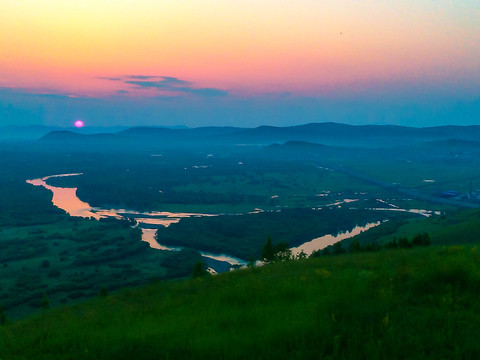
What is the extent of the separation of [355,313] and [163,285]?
8569mm

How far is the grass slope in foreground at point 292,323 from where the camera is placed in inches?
325

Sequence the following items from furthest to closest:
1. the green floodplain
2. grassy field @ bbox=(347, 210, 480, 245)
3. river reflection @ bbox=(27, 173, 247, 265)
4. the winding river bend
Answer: river reflection @ bbox=(27, 173, 247, 265) < the winding river bend < grassy field @ bbox=(347, 210, 480, 245) < the green floodplain

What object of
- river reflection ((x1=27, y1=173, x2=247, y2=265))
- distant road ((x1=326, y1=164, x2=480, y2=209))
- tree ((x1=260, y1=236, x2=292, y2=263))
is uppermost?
tree ((x1=260, y1=236, x2=292, y2=263))

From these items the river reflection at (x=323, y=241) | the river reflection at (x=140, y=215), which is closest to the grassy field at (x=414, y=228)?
the river reflection at (x=323, y=241)

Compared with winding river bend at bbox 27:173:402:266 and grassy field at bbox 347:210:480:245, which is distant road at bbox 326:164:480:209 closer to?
grassy field at bbox 347:210:480:245

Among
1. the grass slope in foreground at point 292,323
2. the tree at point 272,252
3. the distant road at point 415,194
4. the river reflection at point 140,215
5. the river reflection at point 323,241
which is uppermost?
the grass slope in foreground at point 292,323

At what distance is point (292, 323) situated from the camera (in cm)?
928

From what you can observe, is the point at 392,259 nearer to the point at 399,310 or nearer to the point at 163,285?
the point at 399,310

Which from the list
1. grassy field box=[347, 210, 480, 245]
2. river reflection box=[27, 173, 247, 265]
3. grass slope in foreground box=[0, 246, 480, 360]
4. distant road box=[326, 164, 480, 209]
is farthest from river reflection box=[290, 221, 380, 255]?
grass slope in foreground box=[0, 246, 480, 360]

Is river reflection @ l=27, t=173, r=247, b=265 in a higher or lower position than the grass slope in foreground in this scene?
lower

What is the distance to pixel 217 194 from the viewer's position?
143250 millimetres

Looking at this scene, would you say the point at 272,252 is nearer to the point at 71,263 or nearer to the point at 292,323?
the point at 292,323

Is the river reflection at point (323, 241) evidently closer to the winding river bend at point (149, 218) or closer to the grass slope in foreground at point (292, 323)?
the winding river bend at point (149, 218)

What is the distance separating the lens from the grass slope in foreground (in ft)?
27.1
